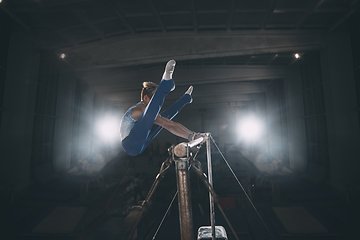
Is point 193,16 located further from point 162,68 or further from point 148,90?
point 148,90

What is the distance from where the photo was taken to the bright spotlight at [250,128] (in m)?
14.9

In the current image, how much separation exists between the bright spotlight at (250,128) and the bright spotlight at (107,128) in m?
12.2

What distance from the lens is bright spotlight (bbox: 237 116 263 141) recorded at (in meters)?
14.9

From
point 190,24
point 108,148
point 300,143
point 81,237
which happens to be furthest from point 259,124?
point 81,237

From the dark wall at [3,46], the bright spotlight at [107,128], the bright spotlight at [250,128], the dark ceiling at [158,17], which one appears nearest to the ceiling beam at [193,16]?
the dark ceiling at [158,17]

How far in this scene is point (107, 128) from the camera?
40.6 ft

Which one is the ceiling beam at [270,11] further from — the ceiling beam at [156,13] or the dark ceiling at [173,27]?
the ceiling beam at [156,13]

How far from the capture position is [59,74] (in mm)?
7926

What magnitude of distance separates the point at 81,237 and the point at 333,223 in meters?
5.53

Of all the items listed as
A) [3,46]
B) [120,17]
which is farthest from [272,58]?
[3,46]

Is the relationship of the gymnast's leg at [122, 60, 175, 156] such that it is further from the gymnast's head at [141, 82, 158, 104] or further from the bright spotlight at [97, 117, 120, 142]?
the bright spotlight at [97, 117, 120, 142]

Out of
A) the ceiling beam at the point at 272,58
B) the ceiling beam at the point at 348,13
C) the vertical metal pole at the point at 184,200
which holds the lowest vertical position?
the vertical metal pole at the point at 184,200

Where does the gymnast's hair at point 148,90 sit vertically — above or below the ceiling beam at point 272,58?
below

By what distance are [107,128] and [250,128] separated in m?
13.3
